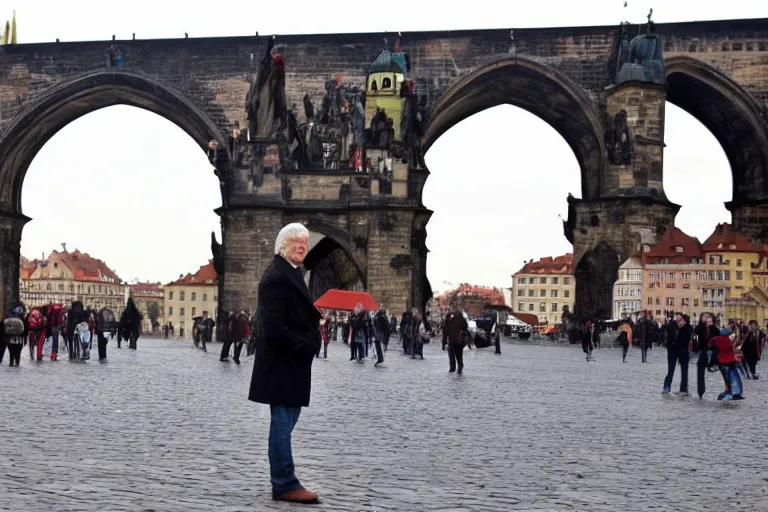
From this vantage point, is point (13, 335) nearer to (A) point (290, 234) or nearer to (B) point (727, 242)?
(A) point (290, 234)

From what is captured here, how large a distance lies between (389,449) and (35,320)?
17075 millimetres

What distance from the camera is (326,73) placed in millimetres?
48031

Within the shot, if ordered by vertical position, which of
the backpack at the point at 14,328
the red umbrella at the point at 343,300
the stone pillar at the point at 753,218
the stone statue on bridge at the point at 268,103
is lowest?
the backpack at the point at 14,328

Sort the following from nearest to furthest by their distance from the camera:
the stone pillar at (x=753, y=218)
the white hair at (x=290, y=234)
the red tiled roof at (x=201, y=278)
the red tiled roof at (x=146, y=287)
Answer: the white hair at (x=290, y=234), the stone pillar at (x=753, y=218), the red tiled roof at (x=201, y=278), the red tiled roof at (x=146, y=287)

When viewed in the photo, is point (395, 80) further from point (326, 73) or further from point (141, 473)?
point (141, 473)

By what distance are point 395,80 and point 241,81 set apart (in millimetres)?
5830

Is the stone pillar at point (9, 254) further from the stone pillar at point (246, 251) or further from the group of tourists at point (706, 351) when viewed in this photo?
the group of tourists at point (706, 351)

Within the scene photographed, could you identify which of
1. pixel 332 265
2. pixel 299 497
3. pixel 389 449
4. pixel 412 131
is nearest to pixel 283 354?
pixel 299 497

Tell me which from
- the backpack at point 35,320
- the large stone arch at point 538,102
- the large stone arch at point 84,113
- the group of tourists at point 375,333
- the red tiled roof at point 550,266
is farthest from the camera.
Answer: the red tiled roof at point 550,266

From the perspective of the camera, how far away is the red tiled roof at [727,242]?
168ft

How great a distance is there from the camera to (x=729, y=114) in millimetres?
47031

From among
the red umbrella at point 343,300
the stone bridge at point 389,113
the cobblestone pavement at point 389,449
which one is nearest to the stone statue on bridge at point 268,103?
the stone bridge at point 389,113

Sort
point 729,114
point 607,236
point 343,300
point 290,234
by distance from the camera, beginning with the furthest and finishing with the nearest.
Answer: point 729,114 → point 607,236 → point 343,300 → point 290,234

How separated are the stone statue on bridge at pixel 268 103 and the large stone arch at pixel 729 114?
12893 millimetres
